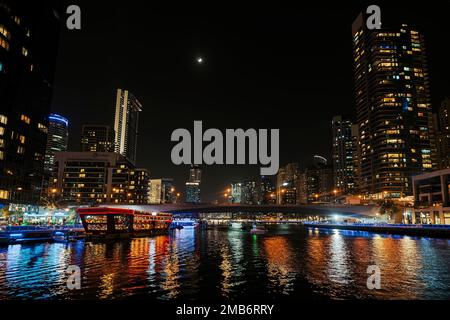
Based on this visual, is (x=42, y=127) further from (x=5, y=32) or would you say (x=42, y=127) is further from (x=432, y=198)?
(x=432, y=198)

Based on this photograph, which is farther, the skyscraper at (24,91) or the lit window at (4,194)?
the skyscraper at (24,91)

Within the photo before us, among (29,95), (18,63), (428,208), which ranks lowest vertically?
(428,208)

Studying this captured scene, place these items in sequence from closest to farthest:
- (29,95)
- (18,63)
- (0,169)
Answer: (0,169), (18,63), (29,95)

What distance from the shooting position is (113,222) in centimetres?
8288

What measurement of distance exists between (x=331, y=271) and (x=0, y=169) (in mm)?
102920

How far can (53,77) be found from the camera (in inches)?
5413

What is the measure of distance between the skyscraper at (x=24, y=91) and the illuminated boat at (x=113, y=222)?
39.8 m

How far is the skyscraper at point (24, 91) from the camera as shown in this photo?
105 m

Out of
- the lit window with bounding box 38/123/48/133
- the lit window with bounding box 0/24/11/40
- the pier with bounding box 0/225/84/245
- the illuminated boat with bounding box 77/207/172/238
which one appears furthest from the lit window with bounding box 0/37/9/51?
the pier with bounding box 0/225/84/245

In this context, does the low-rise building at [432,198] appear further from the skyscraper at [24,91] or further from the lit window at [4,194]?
the skyscraper at [24,91]

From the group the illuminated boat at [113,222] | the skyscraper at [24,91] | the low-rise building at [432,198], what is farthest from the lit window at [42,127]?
the low-rise building at [432,198]
